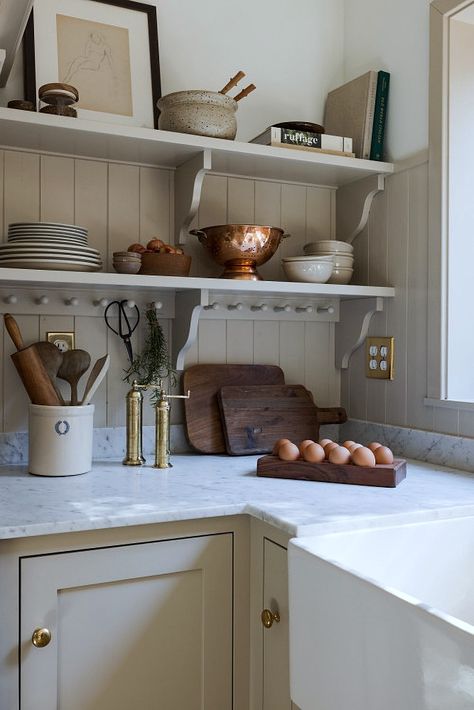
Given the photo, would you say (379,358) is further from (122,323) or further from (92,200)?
(92,200)

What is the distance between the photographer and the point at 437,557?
4.51 feet

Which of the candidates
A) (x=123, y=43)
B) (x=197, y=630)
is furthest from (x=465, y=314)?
(x=123, y=43)

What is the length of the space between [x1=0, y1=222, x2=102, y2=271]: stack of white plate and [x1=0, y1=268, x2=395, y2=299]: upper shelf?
0.12ft

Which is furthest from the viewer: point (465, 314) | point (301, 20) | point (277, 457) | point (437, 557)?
point (301, 20)

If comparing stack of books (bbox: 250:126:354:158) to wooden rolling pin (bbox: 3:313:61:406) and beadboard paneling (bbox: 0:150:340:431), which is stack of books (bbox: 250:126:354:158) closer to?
beadboard paneling (bbox: 0:150:340:431)

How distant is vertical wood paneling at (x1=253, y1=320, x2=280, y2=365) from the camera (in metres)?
2.26

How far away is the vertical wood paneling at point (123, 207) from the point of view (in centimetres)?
204

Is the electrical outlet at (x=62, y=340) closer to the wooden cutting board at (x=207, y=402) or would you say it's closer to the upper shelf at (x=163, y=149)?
the wooden cutting board at (x=207, y=402)

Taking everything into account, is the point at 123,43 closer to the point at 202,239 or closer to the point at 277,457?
the point at 202,239

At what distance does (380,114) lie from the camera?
7.13 ft

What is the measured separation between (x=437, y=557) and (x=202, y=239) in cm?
107

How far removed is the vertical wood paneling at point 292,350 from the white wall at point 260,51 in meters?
0.63

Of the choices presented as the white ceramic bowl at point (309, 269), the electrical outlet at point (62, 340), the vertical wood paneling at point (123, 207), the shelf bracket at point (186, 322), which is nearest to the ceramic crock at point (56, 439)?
the electrical outlet at point (62, 340)

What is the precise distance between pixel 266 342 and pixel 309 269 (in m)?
0.34
